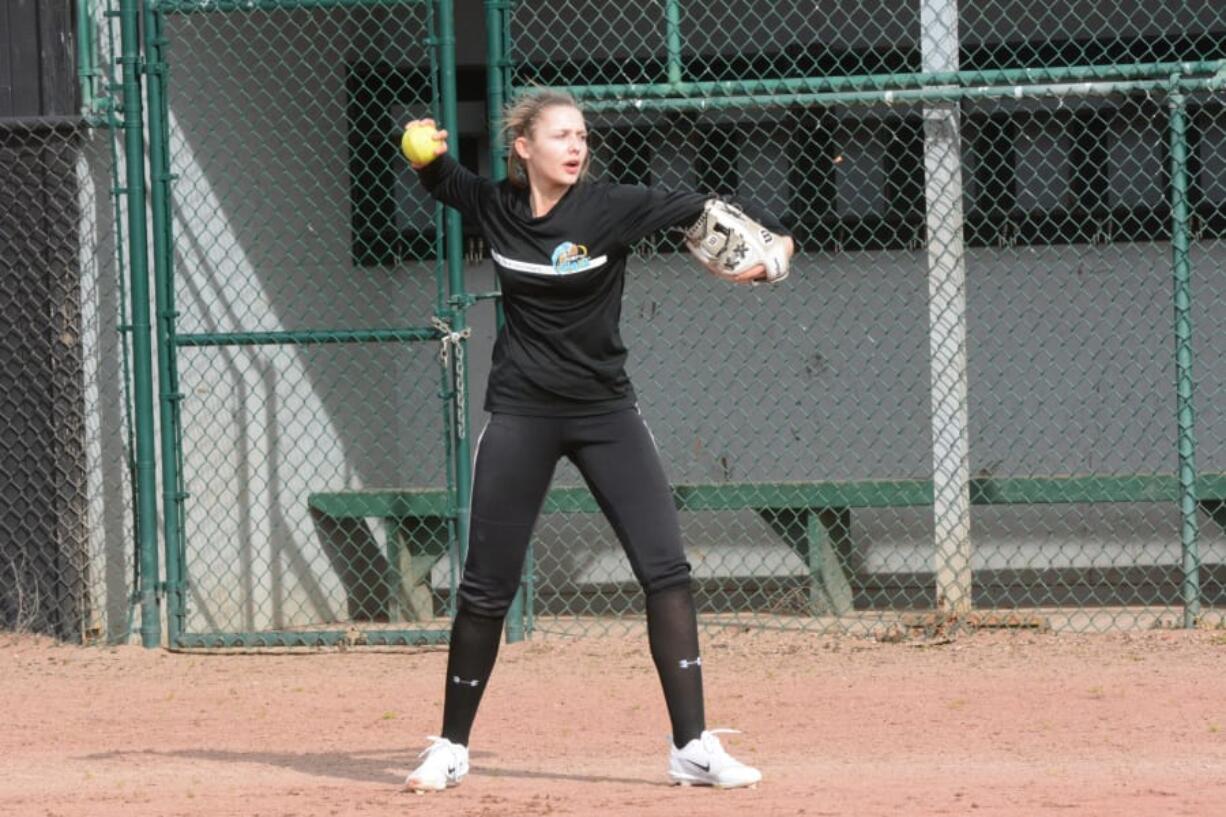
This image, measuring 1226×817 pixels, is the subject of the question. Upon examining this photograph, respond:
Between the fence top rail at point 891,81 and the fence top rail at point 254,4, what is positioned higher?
the fence top rail at point 254,4

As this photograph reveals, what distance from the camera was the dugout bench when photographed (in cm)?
899

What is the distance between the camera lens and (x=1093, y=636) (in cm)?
831

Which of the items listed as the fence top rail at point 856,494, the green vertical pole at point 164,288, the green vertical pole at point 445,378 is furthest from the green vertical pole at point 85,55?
the fence top rail at point 856,494

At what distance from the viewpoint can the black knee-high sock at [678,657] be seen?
5398 millimetres

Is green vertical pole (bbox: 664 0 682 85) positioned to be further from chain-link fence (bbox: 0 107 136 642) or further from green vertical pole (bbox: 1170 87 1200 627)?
chain-link fence (bbox: 0 107 136 642)

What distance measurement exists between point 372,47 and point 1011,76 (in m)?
3.65

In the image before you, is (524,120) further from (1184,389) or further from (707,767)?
(1184,389)

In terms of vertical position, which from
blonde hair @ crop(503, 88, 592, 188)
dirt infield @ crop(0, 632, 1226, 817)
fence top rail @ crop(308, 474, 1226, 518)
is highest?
blonde hair @ crop(503, 88, 592, 188)

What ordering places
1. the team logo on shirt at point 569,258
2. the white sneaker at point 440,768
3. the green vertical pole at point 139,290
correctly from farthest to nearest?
the green vertical pole at point 139,290, the white sneaker at point 440,768, the team logo on shirt at point 569,258

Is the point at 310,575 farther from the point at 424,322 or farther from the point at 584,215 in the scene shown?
the point at 584,215

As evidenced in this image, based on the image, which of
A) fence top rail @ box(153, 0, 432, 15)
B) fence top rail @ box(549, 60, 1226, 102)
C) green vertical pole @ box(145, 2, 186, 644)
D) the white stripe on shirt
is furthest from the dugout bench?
the white stripe on shirt

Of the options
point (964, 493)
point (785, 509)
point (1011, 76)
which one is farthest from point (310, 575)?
point (1011, 76)

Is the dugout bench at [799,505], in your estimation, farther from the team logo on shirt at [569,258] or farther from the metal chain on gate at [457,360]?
the team logo on shirt at [569,258]

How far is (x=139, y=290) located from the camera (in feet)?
27.5
